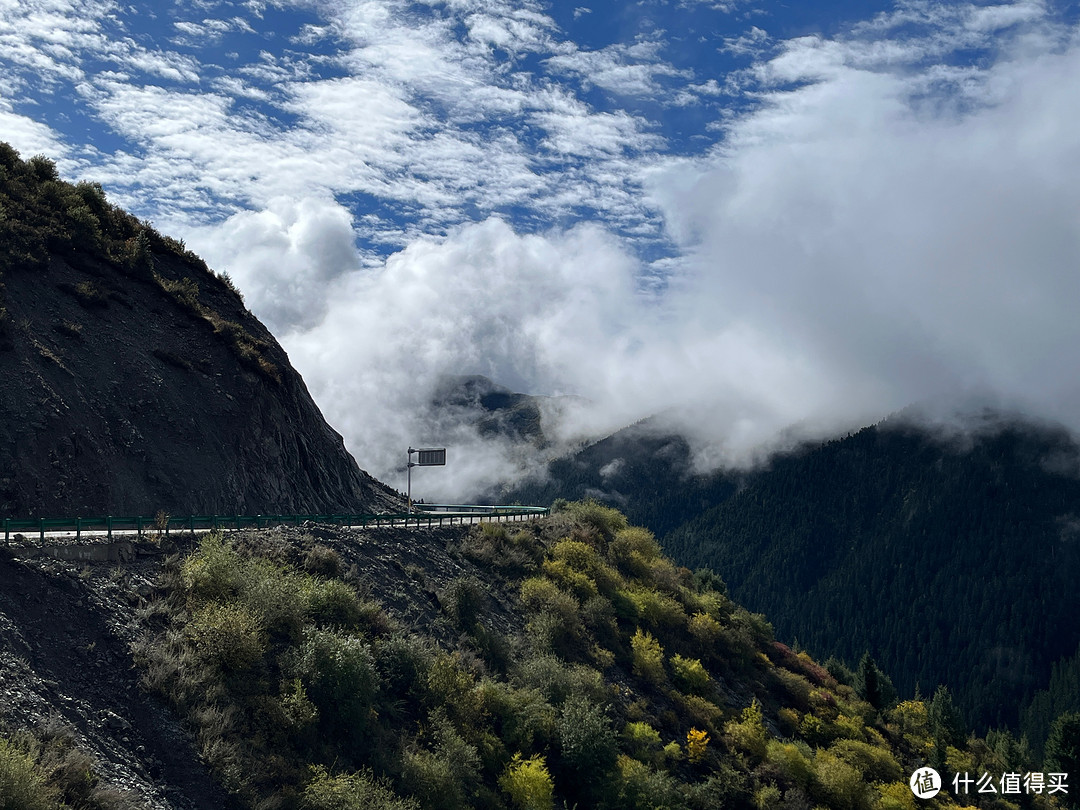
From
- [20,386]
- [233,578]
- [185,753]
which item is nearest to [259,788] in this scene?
[185,753]

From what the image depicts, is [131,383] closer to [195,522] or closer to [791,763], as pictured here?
[195,522]

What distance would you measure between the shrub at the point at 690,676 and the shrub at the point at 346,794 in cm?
2607

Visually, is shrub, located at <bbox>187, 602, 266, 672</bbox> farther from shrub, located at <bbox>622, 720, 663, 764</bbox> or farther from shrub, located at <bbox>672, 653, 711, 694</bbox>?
shrub, located at <bbox>672, 653, 711, 694</bbox>

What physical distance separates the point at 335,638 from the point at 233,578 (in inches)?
165

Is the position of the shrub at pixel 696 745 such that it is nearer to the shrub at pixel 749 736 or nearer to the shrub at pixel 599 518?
the shrub at pixel 749 736

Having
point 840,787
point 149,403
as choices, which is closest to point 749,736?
point 840,787

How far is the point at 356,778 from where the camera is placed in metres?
24.3

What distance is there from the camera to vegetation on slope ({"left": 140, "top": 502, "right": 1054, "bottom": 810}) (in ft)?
81.7

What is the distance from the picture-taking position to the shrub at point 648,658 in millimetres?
45875

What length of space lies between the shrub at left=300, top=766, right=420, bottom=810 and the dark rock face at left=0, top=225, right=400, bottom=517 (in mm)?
17406

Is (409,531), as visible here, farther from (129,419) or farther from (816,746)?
(816,746)

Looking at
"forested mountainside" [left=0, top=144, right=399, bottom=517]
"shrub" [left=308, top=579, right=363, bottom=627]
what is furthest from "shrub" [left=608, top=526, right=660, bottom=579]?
"shrub" [left=308, top=579, right=363, bottom=627]

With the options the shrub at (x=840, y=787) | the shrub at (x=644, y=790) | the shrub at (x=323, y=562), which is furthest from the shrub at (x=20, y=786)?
the shrub at (x=840, y=787)

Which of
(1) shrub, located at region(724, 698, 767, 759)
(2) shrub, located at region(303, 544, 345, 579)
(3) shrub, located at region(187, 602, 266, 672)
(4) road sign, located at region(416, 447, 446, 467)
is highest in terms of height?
(4) road sign, located at region(416, 447, 446, 467)
